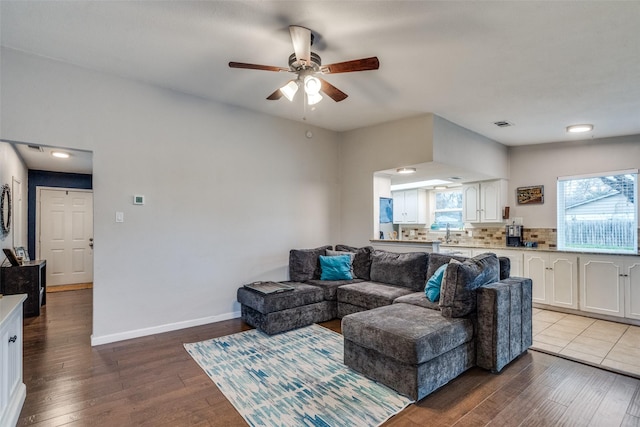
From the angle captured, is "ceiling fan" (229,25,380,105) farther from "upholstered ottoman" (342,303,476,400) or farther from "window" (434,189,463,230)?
"window" (434,189,463,230)

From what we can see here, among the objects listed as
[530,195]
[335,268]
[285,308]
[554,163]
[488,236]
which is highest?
[554,163]

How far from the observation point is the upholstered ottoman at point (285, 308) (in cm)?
358

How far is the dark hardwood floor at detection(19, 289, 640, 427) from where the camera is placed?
6.85ft

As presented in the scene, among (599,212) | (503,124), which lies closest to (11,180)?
(503,124)

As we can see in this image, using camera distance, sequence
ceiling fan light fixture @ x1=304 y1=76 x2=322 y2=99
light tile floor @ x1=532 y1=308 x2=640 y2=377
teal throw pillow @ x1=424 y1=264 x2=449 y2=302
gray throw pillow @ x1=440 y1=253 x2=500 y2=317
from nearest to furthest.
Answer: ceiling fan light fixture @ x1=304 y1=76 x2=322 y2=99 → gray throw pillow @ x1=440 y1=253 x2=500 y2=317 → light tile floor @ x1=532 y1=308 x2=640 y2=377 → teal throw pillow @ x1=424 y1=264 x2=449 y2=302

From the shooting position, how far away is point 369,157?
16.7 feet

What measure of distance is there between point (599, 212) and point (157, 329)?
6.55 metres

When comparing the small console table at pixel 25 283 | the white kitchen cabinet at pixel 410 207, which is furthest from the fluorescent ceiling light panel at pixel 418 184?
the small console table at pixel 25 283

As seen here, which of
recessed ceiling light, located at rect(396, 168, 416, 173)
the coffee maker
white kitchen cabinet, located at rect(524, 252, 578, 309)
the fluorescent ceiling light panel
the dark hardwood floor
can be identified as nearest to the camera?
the dark hardwood floor

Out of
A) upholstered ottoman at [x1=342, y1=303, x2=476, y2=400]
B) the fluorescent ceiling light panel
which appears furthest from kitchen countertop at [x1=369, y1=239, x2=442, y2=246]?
the fluorescent ceiling light panel

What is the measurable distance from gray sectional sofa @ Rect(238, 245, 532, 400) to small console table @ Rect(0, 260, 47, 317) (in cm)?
316

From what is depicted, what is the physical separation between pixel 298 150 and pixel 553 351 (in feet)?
13.4

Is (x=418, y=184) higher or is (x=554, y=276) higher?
(x=418, y=184)

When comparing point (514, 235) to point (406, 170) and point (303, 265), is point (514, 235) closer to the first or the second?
point (406, 170)
